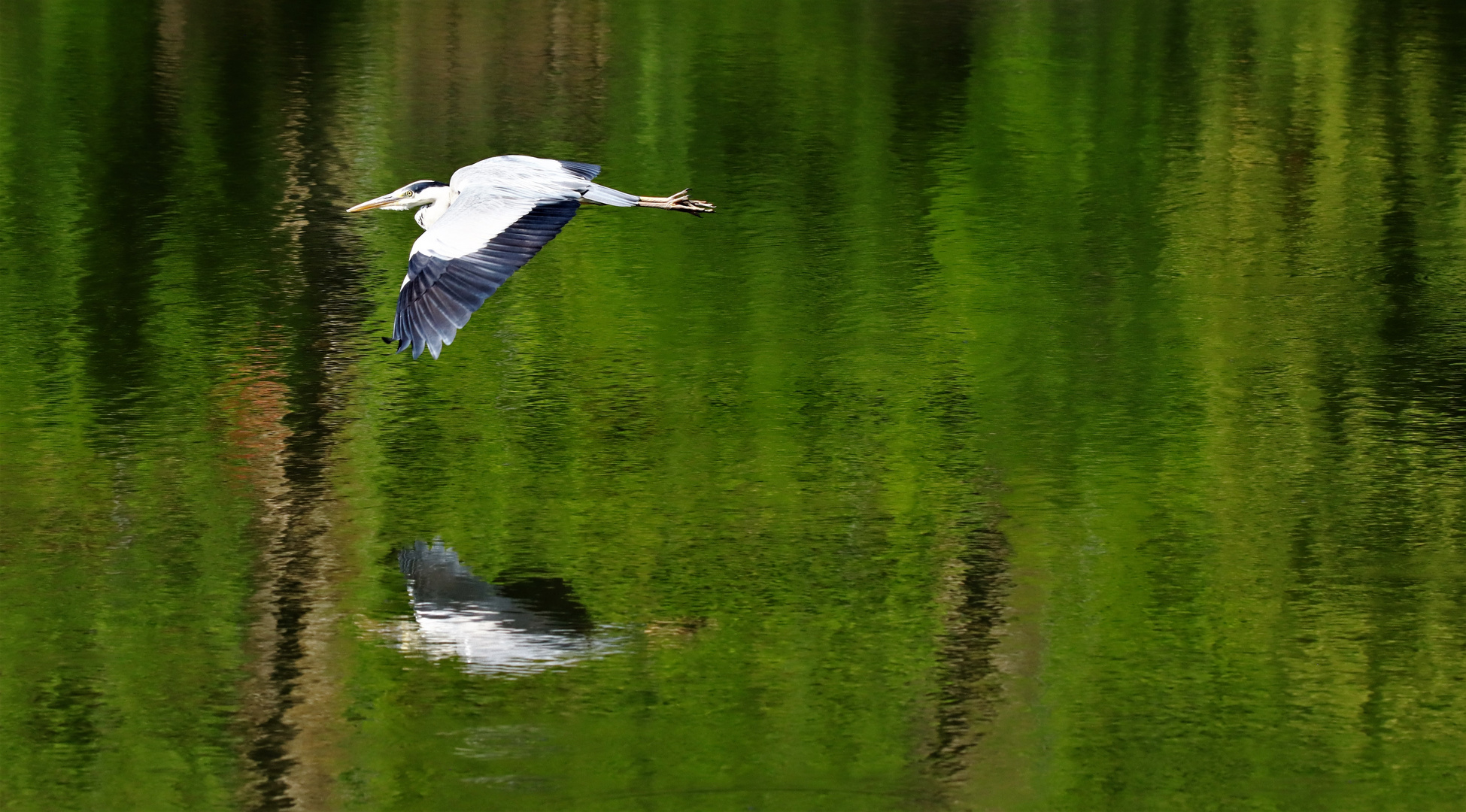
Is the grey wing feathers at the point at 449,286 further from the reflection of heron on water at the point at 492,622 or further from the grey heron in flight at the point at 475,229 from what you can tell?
the reflection of heron on water at the point at 492,622

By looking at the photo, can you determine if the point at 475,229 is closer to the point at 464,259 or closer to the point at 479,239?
the point at 479,239

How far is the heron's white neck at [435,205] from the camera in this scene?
711 centimetres

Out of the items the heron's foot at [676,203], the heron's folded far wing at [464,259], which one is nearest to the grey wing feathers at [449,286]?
the heron's folded far wing at [464,259]

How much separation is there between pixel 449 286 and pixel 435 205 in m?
1.15

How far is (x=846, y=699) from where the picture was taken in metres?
5.16

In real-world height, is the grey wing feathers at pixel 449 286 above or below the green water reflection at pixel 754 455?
above

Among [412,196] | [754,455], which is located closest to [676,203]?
[412,196]

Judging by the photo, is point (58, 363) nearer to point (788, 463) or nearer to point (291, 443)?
point (291, 443)

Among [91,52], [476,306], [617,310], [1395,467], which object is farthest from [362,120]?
[1395,467]

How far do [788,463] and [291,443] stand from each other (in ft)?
5.40

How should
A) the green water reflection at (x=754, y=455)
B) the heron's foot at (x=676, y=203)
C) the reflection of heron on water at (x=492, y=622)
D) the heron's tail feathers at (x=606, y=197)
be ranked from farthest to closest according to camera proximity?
the heron's foot at (x=676, y=203) → the heron's tail feathers at (x=606, y=197) → the reflection of heron on water at (x=492, y=622) → the green water reflection at (x=754, y=455)

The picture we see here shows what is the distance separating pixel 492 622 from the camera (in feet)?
18.1

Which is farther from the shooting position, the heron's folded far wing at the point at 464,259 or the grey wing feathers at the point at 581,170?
the grey wing feathers at the point at 581,170

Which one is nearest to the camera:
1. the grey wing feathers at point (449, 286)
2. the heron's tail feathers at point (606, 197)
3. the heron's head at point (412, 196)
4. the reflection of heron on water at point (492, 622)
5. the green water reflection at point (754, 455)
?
the green water reflection at point (754, 455)
